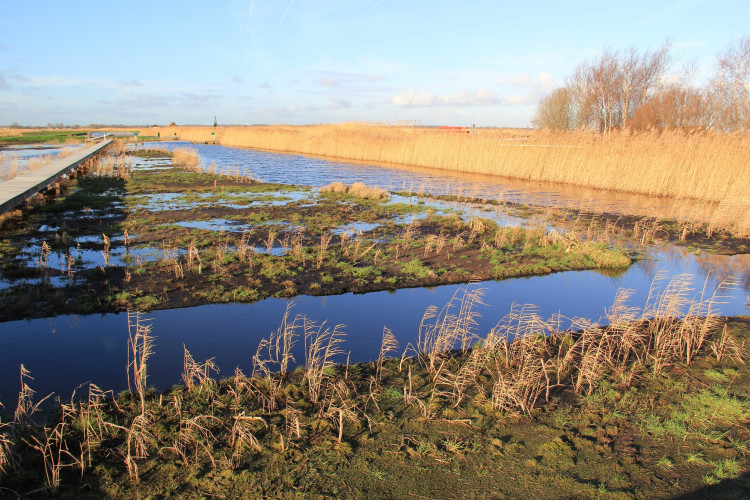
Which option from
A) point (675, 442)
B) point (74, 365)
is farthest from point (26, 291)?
point (675, 442)

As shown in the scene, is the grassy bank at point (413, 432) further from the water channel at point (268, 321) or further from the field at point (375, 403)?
the water channel at point (268, 321)

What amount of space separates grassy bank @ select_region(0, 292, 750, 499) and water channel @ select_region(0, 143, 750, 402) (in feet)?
1.77

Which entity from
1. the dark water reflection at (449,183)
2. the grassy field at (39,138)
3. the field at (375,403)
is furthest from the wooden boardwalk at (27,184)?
the grassy field at (39,138)

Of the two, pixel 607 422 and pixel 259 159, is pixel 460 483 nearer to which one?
pixel 607 422

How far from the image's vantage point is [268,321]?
23.3 ft

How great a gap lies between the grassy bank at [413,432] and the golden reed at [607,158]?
39.9 ft

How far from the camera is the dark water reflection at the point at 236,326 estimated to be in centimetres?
555

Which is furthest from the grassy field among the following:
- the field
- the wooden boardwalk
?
the field

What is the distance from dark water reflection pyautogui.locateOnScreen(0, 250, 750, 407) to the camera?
5.55 m

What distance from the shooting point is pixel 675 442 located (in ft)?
13.7

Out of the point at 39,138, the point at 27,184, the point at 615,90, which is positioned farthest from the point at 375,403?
the point at 39,138

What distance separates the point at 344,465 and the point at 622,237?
12.1m

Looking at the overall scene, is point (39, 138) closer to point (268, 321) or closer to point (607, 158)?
point (607, 158)

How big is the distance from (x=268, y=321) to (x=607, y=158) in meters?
19.0
